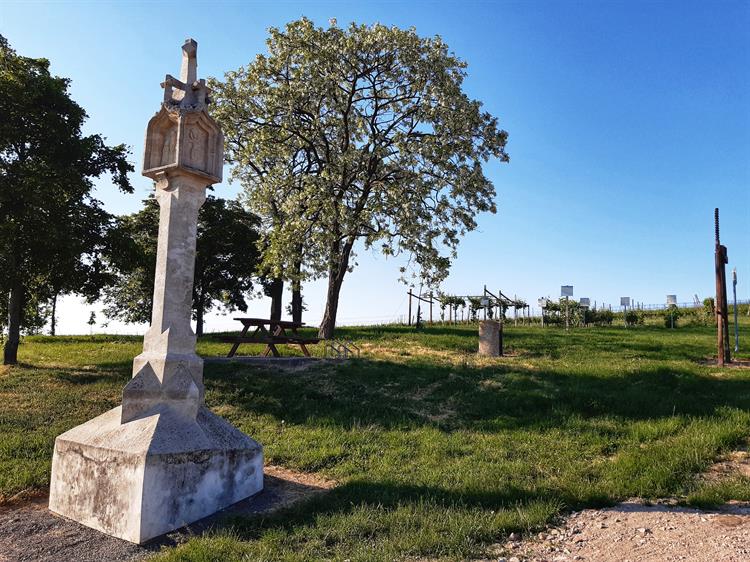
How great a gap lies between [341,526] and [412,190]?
15.7m

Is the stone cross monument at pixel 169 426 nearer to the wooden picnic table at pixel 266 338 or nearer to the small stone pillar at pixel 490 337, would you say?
the wooden picnic table at pixel 266 338

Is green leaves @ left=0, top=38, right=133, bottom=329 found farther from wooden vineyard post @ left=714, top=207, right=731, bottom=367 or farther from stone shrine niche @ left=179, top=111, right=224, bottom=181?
wooden vineyard post @ left=714, top=207, right=731, bottom=367

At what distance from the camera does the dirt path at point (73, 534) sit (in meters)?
4.90

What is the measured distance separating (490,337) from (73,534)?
12.7 metres

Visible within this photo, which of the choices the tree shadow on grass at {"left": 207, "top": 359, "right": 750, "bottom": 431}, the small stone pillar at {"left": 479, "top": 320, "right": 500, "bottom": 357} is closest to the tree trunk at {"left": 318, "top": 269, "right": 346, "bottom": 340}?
the small stone pillar at {"left": 479, "top": 320, "right": 500, "bottom": 357}

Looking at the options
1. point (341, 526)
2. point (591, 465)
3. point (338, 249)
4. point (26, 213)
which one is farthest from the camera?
point (338, 249)

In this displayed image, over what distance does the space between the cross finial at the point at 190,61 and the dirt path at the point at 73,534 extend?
5294 mm

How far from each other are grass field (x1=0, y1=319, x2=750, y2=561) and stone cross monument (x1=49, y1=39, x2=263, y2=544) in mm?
706

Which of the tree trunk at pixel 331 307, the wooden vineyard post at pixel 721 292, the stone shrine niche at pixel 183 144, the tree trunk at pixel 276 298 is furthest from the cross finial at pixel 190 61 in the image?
the tree trunk at pixel 276 298

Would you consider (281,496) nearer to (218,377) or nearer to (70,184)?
(218,377)

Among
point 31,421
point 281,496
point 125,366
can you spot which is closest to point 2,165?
point 125,366

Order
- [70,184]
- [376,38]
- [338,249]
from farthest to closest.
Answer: [338,249]
[376,38]
[70,184]

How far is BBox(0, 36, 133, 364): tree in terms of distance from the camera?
15.1 metres

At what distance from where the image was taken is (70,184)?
16.1 m
